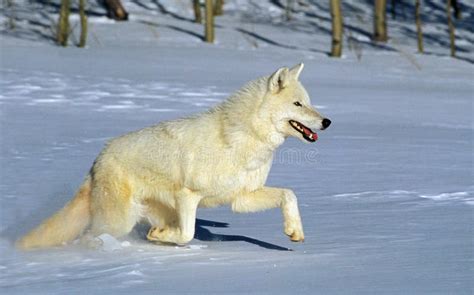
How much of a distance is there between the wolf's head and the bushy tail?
4.67 ft

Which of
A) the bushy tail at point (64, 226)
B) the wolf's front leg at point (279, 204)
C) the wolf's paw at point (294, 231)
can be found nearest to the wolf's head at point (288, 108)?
the wolf's front leg at point (279, 204)

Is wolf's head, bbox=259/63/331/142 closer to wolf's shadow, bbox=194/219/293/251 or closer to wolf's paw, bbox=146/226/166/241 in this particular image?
wolf's shadow, bbox=194/219/293/251

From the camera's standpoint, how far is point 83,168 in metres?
11.1

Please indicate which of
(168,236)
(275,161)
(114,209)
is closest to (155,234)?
(168,236)

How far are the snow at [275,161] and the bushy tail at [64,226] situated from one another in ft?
0.49

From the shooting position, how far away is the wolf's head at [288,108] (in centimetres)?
686

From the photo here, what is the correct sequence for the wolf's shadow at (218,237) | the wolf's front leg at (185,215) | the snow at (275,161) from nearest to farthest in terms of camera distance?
the snow at (275,161) < the wolf's front leg at (185,215) < the wolf's shadow at (218,237)

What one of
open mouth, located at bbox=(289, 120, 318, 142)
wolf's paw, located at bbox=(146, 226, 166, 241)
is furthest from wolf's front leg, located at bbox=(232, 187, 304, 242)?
wolf's paw, located at bbox=(146, 226, 166, 241)

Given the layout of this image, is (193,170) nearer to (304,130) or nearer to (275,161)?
(304,130)

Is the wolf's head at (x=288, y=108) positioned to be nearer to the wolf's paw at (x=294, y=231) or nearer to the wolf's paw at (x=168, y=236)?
the wolf's paw at (x=294, y=231)

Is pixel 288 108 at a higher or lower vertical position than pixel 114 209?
higher

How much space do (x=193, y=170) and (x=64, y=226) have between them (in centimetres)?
104

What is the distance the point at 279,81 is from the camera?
22.7ft

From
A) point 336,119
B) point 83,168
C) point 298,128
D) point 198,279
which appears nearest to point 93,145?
point 83,168
